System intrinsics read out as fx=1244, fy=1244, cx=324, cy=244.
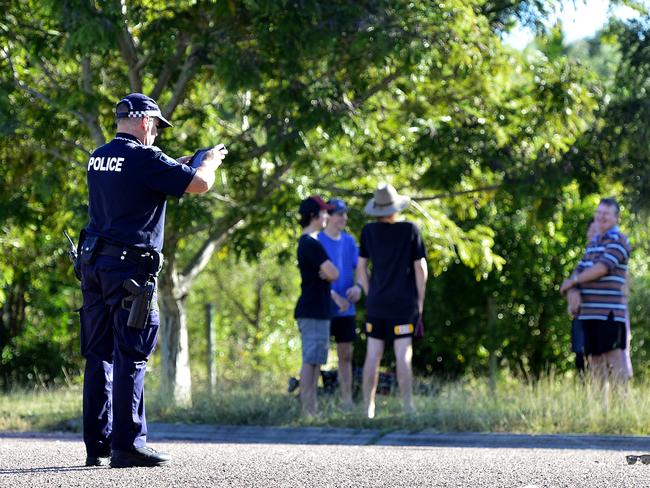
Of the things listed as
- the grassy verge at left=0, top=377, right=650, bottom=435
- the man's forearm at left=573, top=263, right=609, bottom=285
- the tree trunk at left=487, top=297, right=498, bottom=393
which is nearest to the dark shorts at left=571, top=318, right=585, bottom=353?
the grassy verge at left=0, top=377, right=650, bottom=435

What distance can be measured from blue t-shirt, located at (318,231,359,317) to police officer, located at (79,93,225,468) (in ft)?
14.1

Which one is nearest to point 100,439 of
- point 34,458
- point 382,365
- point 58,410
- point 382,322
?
point 34,458

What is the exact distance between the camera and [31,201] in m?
13.3

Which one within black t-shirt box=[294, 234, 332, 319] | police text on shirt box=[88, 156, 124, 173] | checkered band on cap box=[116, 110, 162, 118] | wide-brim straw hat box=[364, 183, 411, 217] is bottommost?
black t-shirt box=[294, 234, 332, 319]

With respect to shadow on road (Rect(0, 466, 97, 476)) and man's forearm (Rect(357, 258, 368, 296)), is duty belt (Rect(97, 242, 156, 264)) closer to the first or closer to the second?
shadow on road (Rect(0, 466, 97, 476))

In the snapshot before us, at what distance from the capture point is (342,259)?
10961mm

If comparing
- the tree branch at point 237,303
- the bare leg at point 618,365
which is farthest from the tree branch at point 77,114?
the tree branch at point 237,303

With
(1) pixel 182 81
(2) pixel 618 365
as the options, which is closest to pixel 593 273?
(2) pixel 618 365

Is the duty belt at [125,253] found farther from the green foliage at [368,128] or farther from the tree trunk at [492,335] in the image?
the tree trunk at [492,335]

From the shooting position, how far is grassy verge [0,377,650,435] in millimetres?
8961

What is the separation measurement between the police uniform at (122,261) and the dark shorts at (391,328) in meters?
3.69

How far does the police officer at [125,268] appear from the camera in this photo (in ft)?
21.0

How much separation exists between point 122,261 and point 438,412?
384 cm

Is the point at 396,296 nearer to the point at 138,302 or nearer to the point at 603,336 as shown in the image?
the point at 603,336
